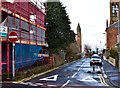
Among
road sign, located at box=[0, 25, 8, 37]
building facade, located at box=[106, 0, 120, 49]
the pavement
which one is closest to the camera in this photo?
the pavement

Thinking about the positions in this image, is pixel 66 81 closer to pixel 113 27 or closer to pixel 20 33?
pixel 20 33

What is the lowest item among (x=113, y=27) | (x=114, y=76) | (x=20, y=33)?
(x=114, y=76)

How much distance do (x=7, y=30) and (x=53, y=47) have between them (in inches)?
1078

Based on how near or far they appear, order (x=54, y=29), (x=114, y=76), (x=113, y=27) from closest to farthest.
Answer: (x=114, y=76), (x=54, y=29), (x=113, y=27)

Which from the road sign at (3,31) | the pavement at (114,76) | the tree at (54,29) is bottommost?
the pavement at (114,76)

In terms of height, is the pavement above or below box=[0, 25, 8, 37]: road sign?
below

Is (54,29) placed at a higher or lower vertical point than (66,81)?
higher

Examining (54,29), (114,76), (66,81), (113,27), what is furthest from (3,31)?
(113,27)

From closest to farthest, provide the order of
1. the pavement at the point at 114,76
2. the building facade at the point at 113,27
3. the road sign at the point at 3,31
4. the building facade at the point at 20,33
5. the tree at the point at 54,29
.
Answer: the pavement at the point at 114,76 → the road sign at the point at 3,31 → the building facade at the point at 20,33 → the tree at the point at 54,29 → the building facade at the point at 113,27

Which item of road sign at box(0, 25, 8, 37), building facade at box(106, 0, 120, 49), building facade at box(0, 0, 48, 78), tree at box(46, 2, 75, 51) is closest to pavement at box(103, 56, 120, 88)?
building facade at box(0, 0, 48, 78)

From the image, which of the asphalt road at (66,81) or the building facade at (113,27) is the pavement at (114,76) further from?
the building facade at (113,27)

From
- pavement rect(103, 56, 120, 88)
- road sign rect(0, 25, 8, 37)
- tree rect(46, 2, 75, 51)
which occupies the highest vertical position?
tree rect(46, 2, 75, 51)

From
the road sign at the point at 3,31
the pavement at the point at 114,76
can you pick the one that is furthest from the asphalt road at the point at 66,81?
the road sign at the point at 3,31

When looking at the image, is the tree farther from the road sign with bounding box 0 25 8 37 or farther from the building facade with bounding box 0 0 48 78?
the road sign with bounding box 0 25 8 37
